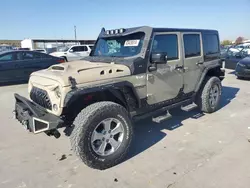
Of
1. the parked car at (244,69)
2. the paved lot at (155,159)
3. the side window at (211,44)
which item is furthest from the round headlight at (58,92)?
the parked car at (244,69)

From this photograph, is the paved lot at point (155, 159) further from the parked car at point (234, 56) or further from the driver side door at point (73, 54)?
the driver side door at point (73, 54)

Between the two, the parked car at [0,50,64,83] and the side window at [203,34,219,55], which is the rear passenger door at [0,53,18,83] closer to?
the parked car at [0,50,64,83]

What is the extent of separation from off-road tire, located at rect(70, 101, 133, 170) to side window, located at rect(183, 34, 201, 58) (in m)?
2.19

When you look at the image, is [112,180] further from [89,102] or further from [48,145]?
[48,145]

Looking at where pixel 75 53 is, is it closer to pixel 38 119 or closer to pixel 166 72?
pixel 166 72

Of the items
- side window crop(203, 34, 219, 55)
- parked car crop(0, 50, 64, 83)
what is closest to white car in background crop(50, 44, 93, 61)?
parked car crop(0, 50, 64, 83)

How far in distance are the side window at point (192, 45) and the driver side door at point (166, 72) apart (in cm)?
26

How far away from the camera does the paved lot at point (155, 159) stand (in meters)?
2.94

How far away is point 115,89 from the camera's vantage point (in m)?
3.40

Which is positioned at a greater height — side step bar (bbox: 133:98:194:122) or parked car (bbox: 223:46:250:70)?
parked car (bbox: 223:46:250:70)

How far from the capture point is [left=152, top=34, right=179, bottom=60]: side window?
404 centimetres

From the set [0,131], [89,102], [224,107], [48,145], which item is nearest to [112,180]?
[89,102]

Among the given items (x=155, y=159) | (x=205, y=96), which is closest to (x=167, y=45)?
(x=205, y=96)

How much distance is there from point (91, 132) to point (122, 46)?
1.79 metres
